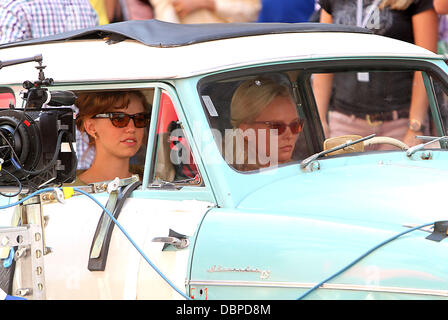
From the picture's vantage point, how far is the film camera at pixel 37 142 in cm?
345

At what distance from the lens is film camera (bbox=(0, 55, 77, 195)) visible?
3.45 m

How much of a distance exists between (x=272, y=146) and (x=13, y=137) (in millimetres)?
1133

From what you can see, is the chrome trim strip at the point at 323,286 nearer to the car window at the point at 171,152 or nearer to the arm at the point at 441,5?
the car window at the point at 171,152

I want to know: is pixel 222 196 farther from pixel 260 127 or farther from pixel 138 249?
pixel 260 127

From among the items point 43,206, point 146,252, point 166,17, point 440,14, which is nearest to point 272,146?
point 146,252

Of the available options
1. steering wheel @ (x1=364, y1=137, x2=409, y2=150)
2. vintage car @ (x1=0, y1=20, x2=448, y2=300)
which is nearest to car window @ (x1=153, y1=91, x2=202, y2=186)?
vintage car @ (x1=0, y1=20, x2=448, y2=300)

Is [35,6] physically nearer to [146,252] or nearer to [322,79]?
[322,79]

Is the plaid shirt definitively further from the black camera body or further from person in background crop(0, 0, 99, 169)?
the black camera body

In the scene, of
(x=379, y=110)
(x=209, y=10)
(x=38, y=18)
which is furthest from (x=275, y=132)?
(x=38, y=18)

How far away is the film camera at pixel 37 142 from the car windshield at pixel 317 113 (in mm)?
586

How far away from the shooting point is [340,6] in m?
6.15

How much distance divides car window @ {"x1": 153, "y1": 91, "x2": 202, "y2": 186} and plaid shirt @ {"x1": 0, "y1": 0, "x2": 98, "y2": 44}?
303 cm

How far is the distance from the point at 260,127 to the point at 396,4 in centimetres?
232

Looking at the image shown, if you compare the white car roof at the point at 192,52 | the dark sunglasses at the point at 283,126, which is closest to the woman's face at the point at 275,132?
Result: the dark sunglasses at the point at 283,126
